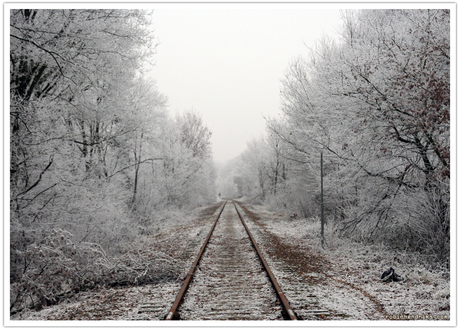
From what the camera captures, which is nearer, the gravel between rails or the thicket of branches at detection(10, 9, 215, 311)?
the gravel between rails

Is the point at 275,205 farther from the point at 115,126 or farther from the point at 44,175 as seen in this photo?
the point at 44,175

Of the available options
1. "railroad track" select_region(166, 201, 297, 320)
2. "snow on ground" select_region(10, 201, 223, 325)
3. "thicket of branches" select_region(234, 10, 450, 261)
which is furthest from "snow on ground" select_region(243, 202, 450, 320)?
"snow on ground" select_region(10, 201, 223, 325)

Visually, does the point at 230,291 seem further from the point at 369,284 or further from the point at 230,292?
the point at 369,284

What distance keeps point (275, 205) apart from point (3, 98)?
89.5ft

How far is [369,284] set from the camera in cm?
623

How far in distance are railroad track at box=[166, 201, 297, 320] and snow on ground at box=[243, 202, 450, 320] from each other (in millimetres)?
559

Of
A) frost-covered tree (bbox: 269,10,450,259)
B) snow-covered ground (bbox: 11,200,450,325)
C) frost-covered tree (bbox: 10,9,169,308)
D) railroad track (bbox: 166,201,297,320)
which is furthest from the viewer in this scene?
frost-covered tree (bbox: 269,10,450,259)

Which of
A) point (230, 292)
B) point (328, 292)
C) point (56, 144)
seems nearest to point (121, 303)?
point (230, 292)

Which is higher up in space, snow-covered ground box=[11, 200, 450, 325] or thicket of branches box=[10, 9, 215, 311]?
thicket of branches box=[10, 9, 215, 311]

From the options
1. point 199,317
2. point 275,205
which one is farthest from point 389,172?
point 275,205

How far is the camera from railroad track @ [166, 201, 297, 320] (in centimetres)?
459

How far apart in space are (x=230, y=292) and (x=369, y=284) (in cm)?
294

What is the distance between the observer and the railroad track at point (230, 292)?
15.1 feet

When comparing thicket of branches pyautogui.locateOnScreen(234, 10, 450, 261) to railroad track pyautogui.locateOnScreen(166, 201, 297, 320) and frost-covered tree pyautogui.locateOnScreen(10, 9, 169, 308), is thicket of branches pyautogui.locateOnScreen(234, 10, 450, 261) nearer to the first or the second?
railroad track pyautogui.locateOnScreen(166, 201, 297, 320)
